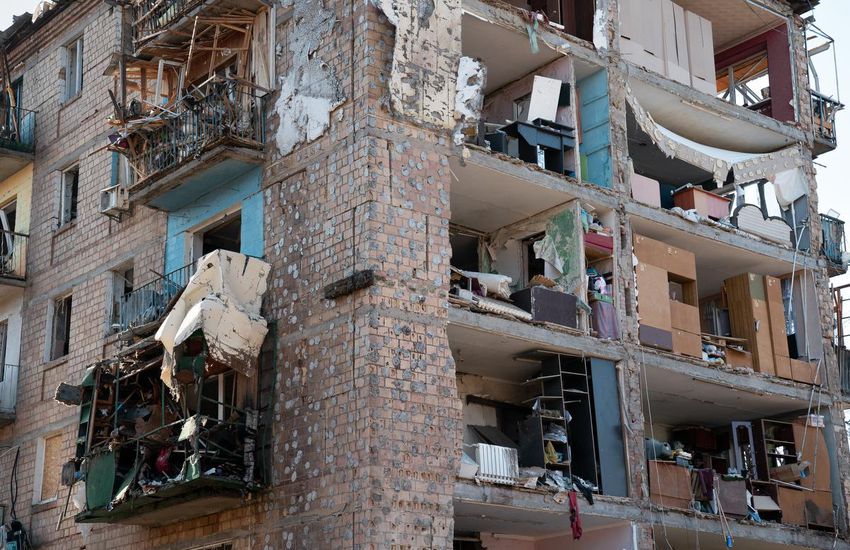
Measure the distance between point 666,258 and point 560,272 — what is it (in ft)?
8.84

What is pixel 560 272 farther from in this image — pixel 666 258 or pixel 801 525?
pixel 801 525

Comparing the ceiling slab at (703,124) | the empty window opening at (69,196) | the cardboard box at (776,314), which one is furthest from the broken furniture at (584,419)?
the empty window opening at (69,196)

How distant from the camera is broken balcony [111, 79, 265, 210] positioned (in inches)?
899

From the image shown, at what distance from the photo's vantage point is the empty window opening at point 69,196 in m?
Result: 28.4

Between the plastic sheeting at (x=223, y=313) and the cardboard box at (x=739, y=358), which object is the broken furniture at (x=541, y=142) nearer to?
the plastic sheeting at (x=223, y=313)

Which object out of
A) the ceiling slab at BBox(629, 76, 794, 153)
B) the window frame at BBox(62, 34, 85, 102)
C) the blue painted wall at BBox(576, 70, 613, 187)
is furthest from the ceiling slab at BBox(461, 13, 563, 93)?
the window frame at BBox(62, 34, 85, 102)

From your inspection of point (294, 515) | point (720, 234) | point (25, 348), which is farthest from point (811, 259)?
point (25, 348)

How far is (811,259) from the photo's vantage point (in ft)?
91.5

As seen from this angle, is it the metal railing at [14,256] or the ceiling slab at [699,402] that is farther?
the metal railing at [14,256]

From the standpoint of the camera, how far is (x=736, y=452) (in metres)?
26.6

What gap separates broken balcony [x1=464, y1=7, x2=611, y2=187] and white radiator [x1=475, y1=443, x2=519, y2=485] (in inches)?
203

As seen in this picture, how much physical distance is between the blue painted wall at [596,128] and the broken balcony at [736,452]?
149 inches

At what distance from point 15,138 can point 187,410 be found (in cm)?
1051

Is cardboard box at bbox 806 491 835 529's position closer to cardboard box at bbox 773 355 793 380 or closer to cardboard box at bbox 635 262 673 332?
cardboard box at bbox 773 355 793 380
